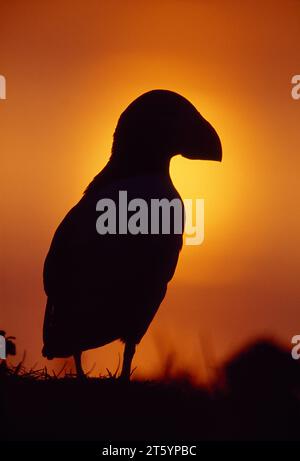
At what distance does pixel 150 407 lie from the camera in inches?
133

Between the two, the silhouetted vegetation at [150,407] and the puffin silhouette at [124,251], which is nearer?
the silhouetted vegetation at [150,407]

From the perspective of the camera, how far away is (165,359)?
3.85 metres

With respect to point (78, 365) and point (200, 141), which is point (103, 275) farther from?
point (200, 141)

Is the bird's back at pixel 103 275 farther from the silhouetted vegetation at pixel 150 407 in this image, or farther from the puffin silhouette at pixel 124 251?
the silhouetted vegetation at pixel 150 407

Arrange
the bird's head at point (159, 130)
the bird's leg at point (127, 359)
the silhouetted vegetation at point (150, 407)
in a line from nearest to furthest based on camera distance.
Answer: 1. the silhouetted vegetation at point (150, 407)
2. the bird's leg at point (127, 359)
3. the bird's head at point (159, 130)

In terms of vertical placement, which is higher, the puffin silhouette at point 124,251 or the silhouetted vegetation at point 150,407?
the puffin silhouette at point 124,251

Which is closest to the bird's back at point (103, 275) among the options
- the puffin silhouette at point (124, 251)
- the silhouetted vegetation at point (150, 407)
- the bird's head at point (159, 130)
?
the puffin silhouette at point (124, 251)

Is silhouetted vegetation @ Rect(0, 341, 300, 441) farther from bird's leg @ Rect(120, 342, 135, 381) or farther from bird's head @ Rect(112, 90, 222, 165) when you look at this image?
bird's head @ Rect(112, 90, 222, 165)

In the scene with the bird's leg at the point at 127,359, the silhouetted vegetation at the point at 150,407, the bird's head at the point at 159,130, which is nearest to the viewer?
the silhouetted vegetation at the point at 150,407

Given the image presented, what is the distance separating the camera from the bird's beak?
13.1 feet

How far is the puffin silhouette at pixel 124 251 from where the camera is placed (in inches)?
146

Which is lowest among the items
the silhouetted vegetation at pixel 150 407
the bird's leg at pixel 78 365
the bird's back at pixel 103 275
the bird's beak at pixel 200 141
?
the silhouetted vegetation at pixel 150 407

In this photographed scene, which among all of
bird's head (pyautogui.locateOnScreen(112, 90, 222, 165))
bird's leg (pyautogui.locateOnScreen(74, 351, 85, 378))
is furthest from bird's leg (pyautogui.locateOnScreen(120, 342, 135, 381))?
bird's head (pyautogui.locateOnScreen(112, 90, 222, 165))

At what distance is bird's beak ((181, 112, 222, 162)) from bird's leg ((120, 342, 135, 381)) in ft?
3.13
